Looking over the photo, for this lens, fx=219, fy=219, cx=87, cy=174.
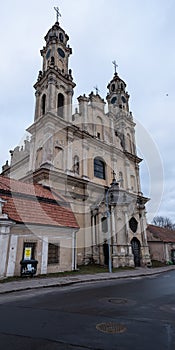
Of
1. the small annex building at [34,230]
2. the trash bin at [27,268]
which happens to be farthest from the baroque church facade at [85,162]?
the trash bin at [27,268]

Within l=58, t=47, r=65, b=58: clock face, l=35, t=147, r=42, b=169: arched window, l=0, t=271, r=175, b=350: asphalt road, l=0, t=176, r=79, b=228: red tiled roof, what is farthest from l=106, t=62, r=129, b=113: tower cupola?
l=0, t=271, r=175, b=350: asphalt road

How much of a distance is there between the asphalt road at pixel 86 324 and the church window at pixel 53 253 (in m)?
7.42

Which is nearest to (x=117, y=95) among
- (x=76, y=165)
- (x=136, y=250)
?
(x=76, y=165)

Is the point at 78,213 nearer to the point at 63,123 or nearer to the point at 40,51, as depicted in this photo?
the point at 63,123

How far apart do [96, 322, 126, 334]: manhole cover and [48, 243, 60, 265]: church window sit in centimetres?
1065

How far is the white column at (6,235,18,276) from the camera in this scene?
12.3 metres

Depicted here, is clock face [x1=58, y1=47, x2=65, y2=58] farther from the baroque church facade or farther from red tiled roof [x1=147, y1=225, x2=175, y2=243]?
red tiled roof [x1=147, y1=225, x2=175, y2=243]

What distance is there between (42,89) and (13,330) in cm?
3102

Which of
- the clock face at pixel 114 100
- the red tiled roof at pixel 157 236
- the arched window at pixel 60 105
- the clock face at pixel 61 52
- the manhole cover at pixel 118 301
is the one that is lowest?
the manhole cover at pixel 118 301

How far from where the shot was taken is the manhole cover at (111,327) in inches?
175

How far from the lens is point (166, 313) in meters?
5.82

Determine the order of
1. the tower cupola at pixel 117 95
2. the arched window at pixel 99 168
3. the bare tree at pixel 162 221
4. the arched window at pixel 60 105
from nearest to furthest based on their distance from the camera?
1. the arched window at pixel 60 105
2. the arched window at pixel 99 168
3. the tower cupola at pixel 117 95
4. the bare tree at pixel 162 221

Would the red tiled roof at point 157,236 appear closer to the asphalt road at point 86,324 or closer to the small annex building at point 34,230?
the small annex building at point 34,230

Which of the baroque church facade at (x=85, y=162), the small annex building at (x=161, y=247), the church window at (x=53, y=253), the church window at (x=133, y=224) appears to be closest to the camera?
the church window at (x=53, y=253)
